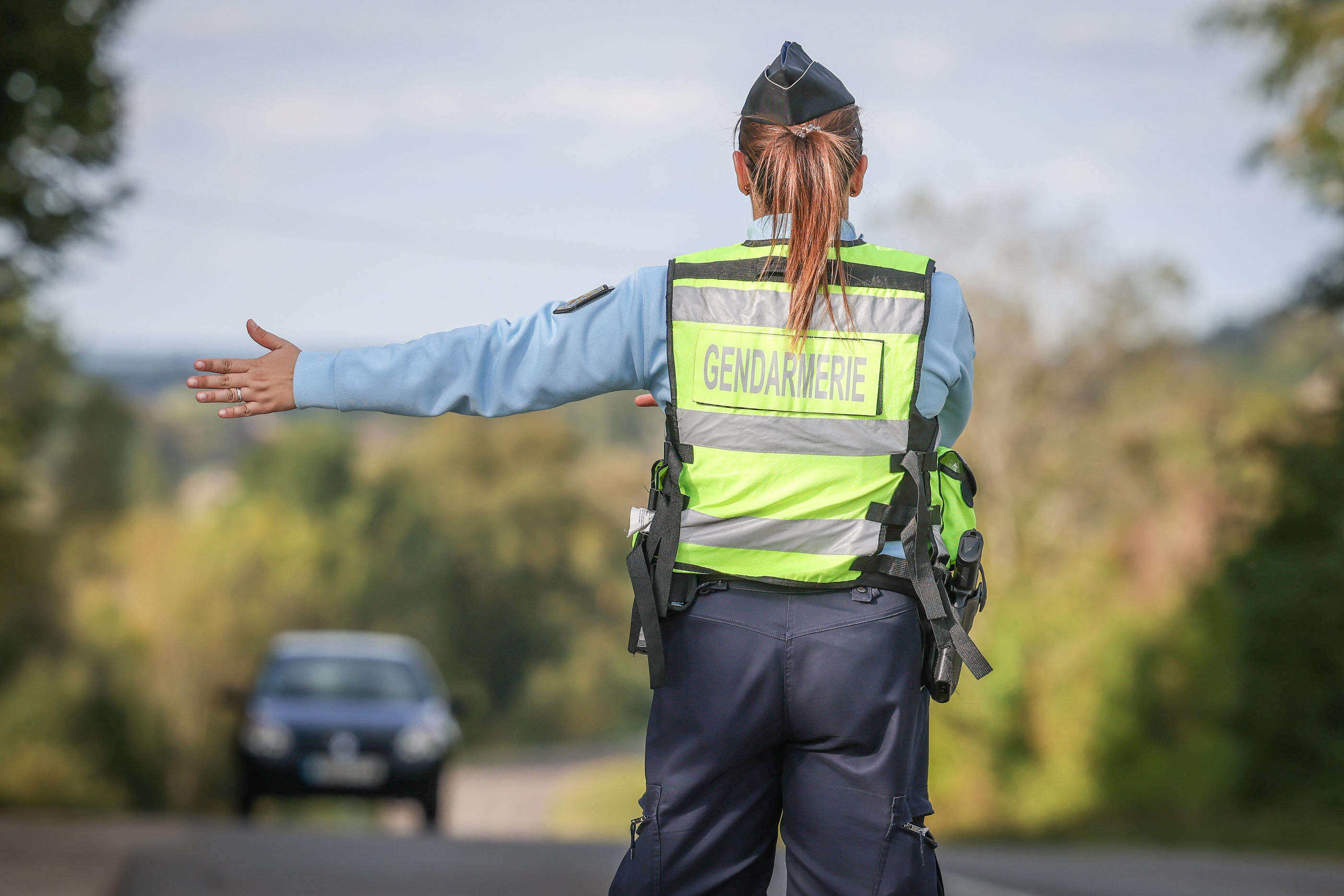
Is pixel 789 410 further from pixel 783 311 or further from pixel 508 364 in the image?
pixel 508 364

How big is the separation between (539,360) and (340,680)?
1134cm

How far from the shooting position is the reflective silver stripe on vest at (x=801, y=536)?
104 inches

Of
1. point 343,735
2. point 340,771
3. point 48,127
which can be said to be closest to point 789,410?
point 48,127

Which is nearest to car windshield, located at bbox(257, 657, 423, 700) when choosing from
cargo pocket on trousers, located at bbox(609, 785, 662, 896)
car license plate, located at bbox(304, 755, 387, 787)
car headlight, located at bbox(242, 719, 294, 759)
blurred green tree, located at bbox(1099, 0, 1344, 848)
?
car headlight, located at bbox(242, 719, 294, 759)

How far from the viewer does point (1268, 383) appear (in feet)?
113

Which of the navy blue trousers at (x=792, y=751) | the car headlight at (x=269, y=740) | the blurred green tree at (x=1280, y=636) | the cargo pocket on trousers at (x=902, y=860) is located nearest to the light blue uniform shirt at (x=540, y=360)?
the navy blue trousers at (x=792, y=751)

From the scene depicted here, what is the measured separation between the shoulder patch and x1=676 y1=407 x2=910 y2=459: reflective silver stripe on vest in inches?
12.1

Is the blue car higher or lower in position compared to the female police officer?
lower

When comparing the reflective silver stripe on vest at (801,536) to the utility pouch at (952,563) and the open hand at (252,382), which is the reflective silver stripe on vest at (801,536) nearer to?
the utility pouch at (952,563)

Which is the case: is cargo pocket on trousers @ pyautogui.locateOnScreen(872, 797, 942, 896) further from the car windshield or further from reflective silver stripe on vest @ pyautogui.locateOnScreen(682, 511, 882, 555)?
the car windshield

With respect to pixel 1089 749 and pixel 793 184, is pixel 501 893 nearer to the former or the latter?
pixel 793 184

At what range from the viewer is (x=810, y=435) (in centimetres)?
270

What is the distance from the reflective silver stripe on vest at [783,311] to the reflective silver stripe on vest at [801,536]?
338mm

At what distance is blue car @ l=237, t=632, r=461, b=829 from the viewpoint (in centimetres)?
1266
